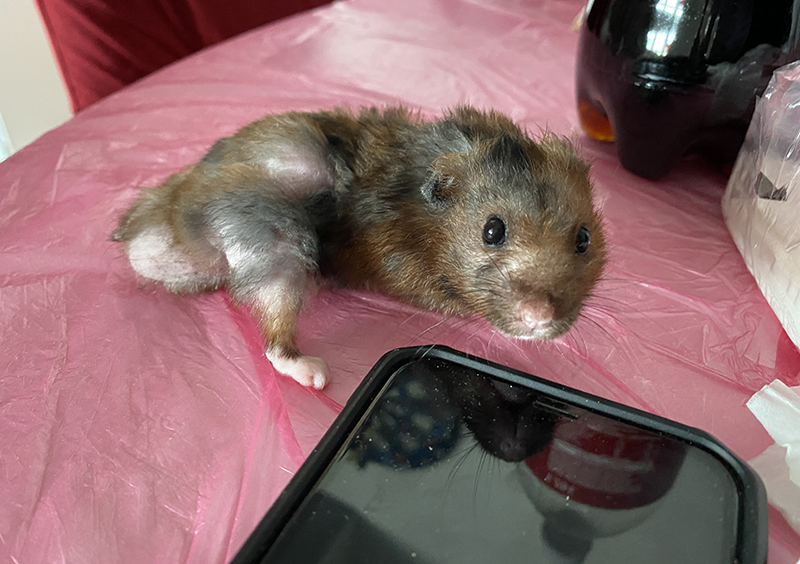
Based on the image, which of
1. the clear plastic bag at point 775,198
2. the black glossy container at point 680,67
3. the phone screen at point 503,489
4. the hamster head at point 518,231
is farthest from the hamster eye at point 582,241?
the black glossy container at point 680,67

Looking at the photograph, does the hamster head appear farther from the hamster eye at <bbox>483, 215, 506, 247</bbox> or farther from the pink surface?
the pink surface

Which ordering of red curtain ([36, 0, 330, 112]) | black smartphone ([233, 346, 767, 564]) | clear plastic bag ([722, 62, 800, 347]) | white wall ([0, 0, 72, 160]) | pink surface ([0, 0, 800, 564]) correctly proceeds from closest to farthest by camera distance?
black smartphone ([233, 346, 767, 564]) → pink surface ([0, 0, 800, 564]) → clear plastic bag ([722, 62, 800, 347]) → red curtain ([36, 0, 330, 112]) → white wall ([0, 0, 72, 160])

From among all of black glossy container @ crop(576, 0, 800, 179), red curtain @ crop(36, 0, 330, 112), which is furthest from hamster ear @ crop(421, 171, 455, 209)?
red curtain @ crop(36, 0, 330, 112)

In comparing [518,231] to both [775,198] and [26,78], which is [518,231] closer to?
[775,198]

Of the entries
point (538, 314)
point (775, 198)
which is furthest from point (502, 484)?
point (775, 198)

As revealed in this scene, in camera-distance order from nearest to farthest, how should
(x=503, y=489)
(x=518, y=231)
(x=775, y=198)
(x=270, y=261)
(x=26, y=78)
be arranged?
1. (x=503, y=489)
2. (x=518, y=231)
3. (x=270, y=261)
4. (x=775, y=198)
5. (x=26, y=78)

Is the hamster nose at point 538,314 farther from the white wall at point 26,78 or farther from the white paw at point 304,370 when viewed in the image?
the white wall at point 26,78

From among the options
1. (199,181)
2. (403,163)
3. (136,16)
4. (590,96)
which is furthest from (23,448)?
(136,16)
